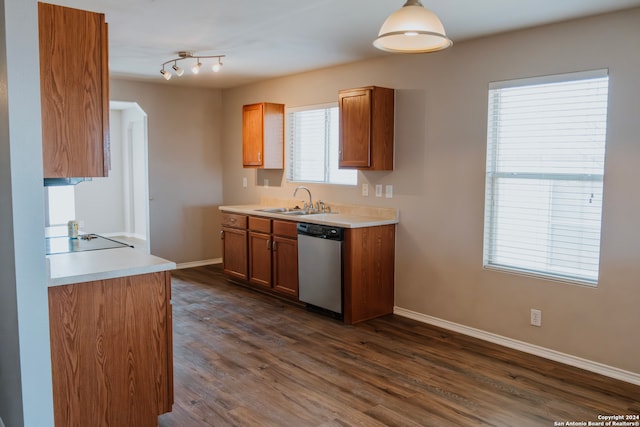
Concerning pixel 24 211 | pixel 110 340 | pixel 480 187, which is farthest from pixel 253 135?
pixel 24 211

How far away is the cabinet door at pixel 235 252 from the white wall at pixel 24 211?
11.4 feet

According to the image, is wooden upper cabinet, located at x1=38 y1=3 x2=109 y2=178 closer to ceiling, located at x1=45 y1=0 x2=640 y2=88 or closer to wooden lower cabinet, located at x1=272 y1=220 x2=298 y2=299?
ceiling, located at x1=45 y1=0 x2=640 y2=88

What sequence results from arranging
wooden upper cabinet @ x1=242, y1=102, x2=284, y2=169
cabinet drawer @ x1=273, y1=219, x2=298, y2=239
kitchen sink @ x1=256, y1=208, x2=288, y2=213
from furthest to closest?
wooden upper cabinet @ x1=242, y1=102, x2=284, y2=169 < kitchen sink @ x1=256, y1=208, x2=288, y2=213 < cabinet drawer @ x1=273, y1=219, x2=298, y2=239

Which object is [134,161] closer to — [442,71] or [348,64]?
[348,64]

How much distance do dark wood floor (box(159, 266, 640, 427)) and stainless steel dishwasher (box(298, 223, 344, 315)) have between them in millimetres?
219

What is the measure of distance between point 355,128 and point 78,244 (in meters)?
2.58

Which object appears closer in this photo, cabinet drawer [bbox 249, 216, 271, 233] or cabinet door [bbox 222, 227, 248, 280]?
cabinet drawer [bbox 249, 216, 271, 233]

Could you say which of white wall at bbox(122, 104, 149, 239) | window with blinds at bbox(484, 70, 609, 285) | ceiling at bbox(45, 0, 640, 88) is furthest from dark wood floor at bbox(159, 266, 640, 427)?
white wall at bbox(122, 104, 149, 239)

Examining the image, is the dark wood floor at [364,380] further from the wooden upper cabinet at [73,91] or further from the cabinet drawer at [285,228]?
the wooden upper cabinet at [73,91]

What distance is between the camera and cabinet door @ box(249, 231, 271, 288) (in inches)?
211

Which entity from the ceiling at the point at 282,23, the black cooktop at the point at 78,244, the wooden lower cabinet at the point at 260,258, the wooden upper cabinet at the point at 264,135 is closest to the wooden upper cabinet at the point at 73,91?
the black cooktop at the point at 78,244

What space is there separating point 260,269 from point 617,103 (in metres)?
3.66

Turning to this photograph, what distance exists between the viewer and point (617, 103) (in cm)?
331

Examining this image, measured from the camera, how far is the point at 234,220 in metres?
5.87
